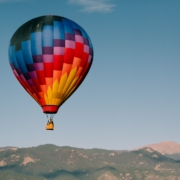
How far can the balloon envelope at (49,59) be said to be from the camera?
311 ft

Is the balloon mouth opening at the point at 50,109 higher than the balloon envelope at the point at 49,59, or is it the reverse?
the balloon envelope at the point at 49,59

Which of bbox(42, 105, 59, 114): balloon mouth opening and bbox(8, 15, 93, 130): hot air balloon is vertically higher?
→ bbox(8, 15, 93, 130): hot air balloon

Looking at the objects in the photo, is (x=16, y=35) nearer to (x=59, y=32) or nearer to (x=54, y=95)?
(x=59, y=32)

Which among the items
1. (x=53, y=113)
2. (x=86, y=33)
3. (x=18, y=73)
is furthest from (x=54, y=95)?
(x=86, y=33)

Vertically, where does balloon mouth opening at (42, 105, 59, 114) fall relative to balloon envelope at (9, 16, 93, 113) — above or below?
below

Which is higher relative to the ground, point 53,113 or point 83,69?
point 83,69

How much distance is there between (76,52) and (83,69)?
3940 mm

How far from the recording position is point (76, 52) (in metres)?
97.8

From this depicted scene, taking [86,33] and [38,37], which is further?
[86,33]

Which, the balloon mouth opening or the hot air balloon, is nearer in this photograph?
the balloon mouth opening

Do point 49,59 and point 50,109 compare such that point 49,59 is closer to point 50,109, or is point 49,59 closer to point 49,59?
point 49,59

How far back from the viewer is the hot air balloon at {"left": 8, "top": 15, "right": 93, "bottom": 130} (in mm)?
94750

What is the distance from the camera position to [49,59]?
313ft

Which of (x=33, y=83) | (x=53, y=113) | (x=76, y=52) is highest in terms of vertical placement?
(x=76, y=52)
